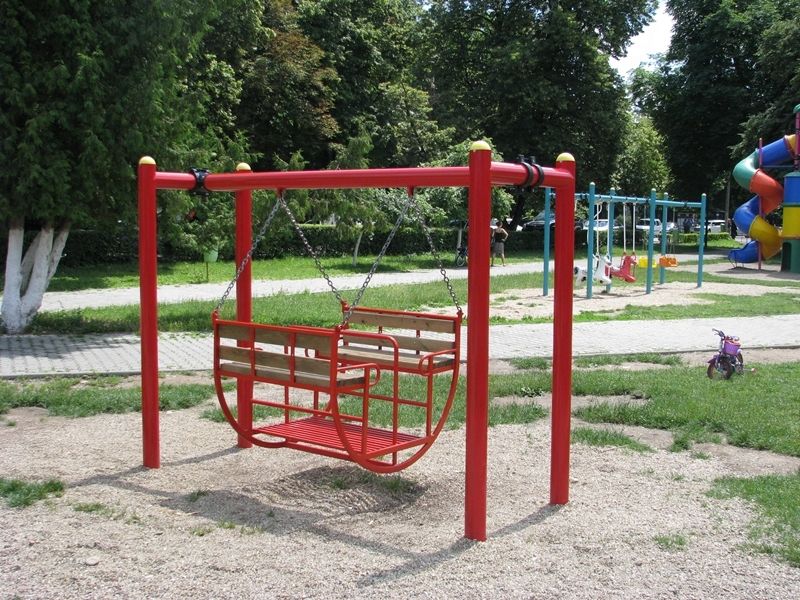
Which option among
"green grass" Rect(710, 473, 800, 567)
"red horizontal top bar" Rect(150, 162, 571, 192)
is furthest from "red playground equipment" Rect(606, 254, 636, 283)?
"red horizontal top bar" Rect(150, 162, 571, 192)

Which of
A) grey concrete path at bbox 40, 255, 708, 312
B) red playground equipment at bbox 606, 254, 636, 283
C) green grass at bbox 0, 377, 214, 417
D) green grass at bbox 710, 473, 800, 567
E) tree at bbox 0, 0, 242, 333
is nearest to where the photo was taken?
green grass at bbox 710, 473, 800, 567

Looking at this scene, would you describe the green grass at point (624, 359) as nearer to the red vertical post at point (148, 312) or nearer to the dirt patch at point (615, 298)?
the dirt patch at point (615, 298)

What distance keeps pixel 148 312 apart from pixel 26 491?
4.35 feet

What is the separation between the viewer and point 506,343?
10711 mm

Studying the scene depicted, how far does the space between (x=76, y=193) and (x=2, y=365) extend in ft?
8.53

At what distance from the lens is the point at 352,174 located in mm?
4727

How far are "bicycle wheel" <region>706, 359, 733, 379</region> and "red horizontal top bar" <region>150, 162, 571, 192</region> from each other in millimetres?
4096

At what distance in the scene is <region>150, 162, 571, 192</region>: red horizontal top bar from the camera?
14.4 ft

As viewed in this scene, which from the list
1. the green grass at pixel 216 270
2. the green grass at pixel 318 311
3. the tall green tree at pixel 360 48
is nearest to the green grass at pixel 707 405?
the green grass at pixel 318 311

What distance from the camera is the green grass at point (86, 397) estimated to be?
7.11m

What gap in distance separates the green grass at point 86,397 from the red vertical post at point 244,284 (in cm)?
148

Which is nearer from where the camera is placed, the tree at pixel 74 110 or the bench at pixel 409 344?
the bench at pixel 409 344

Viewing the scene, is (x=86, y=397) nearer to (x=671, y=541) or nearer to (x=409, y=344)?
(x=409, y=344)

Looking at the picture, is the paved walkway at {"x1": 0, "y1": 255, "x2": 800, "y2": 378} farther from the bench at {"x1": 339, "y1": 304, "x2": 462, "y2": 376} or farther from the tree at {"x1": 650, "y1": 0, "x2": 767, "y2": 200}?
the tree at {"x1": 650, "y1": 0, "x2": 767, "y2": 200}
